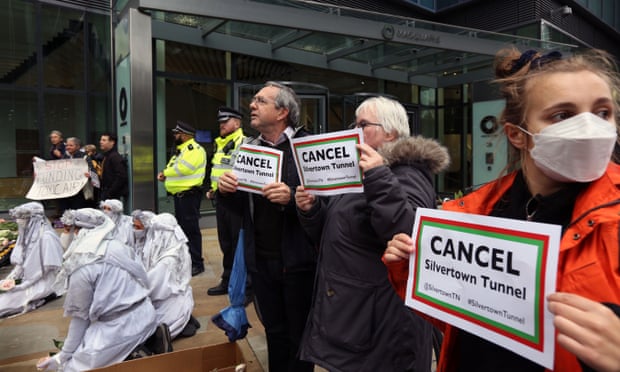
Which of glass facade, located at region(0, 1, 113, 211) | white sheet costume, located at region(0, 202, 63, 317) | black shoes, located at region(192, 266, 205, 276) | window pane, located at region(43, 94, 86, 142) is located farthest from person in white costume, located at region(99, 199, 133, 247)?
window pane, located at region(43, 94, 86, 142)

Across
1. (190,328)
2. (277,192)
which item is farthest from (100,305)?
(277,192)

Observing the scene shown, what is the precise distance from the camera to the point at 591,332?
78cm

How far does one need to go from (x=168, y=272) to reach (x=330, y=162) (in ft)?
8.32

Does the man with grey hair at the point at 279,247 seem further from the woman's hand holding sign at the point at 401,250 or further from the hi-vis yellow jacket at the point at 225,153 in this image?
the hi-vis yellow jacket at the point at 225,153

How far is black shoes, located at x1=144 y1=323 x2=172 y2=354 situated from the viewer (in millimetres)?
3266

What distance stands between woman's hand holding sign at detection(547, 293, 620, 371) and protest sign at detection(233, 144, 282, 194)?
177cm

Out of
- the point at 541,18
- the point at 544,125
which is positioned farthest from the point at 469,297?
the point at 541,18

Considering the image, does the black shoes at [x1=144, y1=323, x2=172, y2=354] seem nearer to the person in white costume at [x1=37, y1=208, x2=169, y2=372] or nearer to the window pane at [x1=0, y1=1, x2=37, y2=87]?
the person in white costume at [x1=37, y1=208, x2=169, y2=372]

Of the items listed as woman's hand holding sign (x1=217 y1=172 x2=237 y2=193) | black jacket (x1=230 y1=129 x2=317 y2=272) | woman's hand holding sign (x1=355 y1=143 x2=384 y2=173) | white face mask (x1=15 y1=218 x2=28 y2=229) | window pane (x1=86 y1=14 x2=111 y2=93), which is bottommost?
white face mask (x1=15 y1=218 x2=28 y2=229)

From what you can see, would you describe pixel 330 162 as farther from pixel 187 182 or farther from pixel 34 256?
pixel 34 256

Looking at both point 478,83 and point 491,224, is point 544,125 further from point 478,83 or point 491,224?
point 478,83

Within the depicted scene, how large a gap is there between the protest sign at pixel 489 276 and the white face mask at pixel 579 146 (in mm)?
158

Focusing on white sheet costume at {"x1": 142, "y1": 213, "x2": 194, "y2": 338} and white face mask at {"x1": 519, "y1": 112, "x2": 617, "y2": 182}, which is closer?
white face mask at {"x1": 519, "y1": 112, "x2": 617, "y2": 182}

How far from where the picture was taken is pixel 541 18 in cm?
1424
